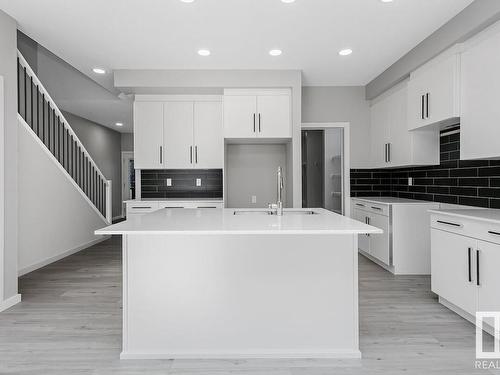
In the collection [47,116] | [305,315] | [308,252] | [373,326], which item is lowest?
[373,326]

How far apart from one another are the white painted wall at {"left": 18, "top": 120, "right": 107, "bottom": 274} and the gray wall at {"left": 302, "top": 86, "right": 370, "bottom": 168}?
12.1 feet

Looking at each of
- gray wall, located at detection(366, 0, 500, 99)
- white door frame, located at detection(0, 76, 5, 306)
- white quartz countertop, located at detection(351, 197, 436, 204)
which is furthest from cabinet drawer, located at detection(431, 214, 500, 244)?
white door frame, located at detection(0, 76, 5, 306)

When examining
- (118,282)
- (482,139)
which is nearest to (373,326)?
(482,139)

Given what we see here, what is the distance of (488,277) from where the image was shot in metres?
2.52

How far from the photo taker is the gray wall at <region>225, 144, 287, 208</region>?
214 inches

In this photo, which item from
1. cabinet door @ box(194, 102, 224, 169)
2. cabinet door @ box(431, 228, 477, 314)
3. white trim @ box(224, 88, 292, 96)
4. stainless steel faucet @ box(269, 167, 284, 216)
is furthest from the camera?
cabinet door @ box(194, 102, 224, 169)

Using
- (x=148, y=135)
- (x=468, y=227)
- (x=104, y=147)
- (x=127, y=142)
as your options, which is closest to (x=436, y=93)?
(x=468, y=227)

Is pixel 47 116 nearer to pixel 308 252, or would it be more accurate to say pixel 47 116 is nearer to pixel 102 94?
pixel 102 94

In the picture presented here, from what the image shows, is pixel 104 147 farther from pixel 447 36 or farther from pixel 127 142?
pixel 447 36

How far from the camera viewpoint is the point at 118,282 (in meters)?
4.00

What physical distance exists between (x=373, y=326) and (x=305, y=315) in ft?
2.51

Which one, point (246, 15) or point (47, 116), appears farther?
point (47, 116)

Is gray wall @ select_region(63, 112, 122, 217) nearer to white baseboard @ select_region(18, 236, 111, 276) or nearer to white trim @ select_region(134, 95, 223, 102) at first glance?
white baseboard @ select_region(18, 236, 111, 276)

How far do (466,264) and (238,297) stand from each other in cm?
181
